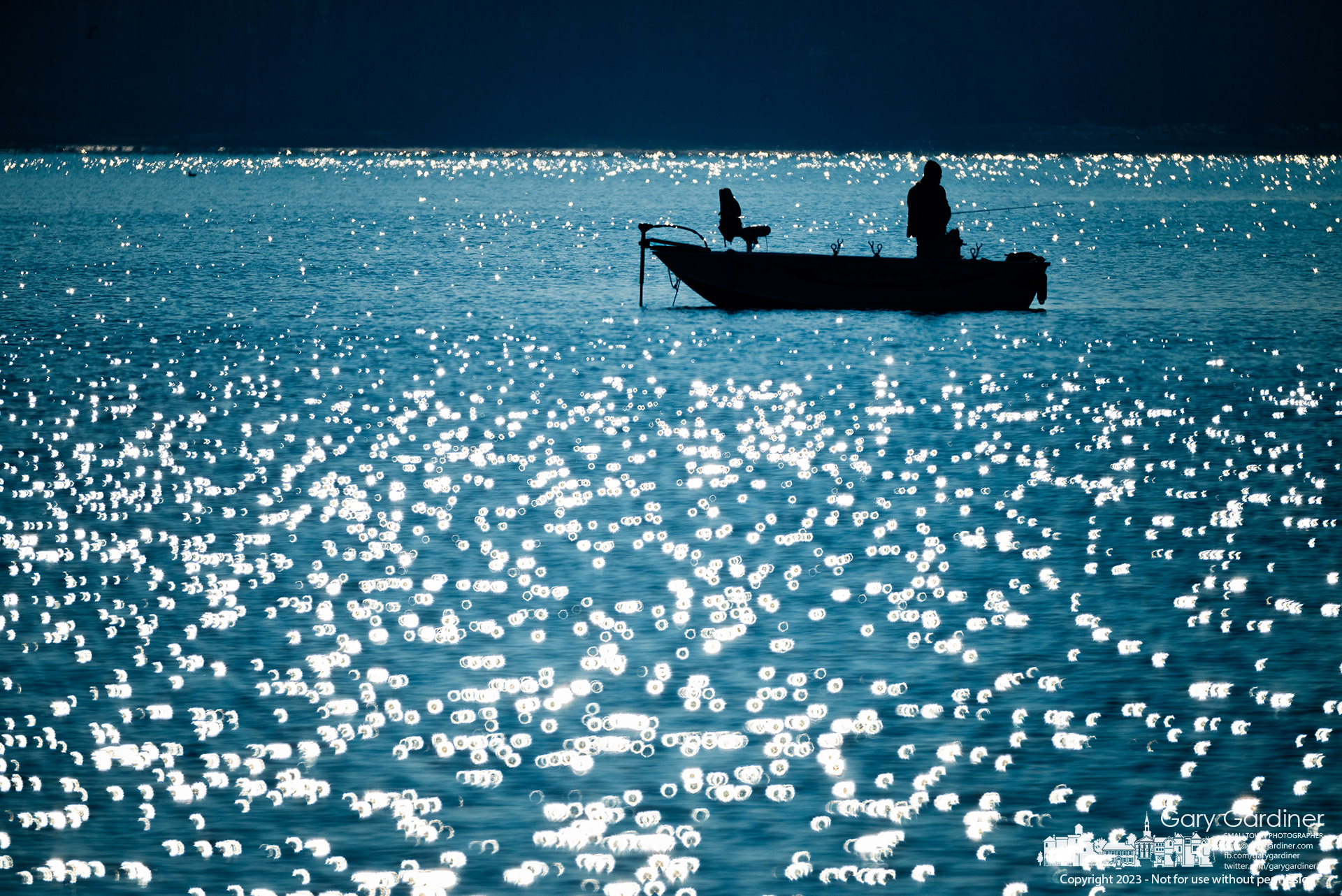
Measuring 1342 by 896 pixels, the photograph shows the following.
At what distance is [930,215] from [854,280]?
338cm

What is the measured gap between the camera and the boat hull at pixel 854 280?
43281mm

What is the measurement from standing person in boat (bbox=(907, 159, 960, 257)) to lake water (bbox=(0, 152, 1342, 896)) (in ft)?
10.5

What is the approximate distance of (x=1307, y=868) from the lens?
10.7 meters

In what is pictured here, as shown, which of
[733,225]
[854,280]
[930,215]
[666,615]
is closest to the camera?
[666,615]

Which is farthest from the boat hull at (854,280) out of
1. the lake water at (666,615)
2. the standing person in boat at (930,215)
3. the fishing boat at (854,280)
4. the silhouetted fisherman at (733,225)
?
the lake water at (666,615)

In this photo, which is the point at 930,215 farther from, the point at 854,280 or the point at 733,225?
the point at 733,225

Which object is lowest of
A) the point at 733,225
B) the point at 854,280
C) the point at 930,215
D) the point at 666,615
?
the point at 666,615

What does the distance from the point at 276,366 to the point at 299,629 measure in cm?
2154

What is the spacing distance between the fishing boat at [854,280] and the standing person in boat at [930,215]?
50 centimetres

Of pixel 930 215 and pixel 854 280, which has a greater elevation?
pixel 930 215

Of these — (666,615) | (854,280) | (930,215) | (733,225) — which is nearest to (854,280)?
(854,280)

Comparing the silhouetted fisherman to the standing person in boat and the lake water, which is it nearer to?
the standing person in boat

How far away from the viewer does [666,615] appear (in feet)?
55.0

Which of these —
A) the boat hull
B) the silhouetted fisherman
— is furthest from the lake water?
the silhouetted fisherman
